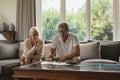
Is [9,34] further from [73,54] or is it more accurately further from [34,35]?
[73,54]

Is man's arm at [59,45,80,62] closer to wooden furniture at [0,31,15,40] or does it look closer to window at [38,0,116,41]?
window at [38,0,116,41]

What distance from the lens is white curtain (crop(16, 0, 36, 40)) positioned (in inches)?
206

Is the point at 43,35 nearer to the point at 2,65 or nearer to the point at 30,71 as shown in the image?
the point at 2,65

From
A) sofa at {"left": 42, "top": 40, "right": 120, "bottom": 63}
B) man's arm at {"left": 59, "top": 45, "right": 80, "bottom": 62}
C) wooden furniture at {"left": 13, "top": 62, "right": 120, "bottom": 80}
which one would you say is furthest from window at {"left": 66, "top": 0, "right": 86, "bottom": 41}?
wooden furniture at {"left": 13, "top": 62, "right": 120, "bottom": 80}

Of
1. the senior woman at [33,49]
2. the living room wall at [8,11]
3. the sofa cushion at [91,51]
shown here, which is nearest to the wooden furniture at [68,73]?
the senior woman at [33,49]

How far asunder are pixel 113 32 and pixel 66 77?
2.90 meters

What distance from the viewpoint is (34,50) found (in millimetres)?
4004

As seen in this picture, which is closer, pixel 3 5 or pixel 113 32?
pixel 113 32

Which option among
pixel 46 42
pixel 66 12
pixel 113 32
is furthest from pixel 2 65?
pixel 113 32

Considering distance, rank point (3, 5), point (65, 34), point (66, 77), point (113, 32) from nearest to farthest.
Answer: point (66, 77) → point (65, 34) → point (113, 32) → point (3, 5)

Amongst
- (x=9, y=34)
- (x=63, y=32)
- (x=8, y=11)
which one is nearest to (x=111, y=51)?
(x=63, y=32)

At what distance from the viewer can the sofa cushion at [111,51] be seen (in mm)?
4340

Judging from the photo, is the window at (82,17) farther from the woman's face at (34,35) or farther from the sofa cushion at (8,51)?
the woman's face at (34,35)

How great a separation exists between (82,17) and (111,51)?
1.19 meters
